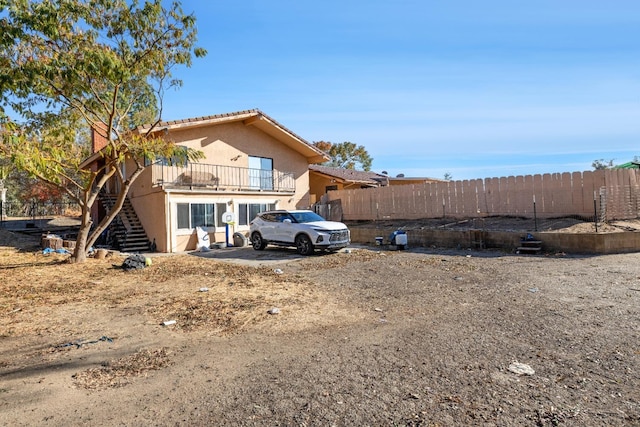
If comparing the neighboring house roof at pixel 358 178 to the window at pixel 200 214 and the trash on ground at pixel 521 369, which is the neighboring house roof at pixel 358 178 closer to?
the window at pixel 200 214

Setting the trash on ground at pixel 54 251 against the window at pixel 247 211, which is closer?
the trash on ground at pixel 54 251

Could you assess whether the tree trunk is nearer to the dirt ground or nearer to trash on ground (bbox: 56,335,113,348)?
the dirt ground

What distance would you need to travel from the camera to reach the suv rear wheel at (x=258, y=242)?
15.8 meters

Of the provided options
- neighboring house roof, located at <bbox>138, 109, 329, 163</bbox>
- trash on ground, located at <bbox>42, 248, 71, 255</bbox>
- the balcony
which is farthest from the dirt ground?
neighboring house roof, located at <bbox>138, 109, 329, 163</bbox>

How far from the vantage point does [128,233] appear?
1758cm

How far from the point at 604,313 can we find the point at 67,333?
739 centimetres

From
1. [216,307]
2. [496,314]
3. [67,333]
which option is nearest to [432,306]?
[496,314]

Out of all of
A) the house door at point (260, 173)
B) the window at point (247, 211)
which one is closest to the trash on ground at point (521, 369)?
the window at point (247, 211)

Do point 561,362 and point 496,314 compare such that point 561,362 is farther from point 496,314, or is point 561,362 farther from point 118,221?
point 118,221

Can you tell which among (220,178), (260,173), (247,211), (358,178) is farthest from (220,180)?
(358,178)

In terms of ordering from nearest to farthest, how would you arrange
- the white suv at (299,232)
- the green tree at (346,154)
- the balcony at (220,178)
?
the white suv at (299,232) → the balcony at (220,178) → the green tree at (346,154)

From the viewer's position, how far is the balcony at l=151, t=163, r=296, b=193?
17.3m

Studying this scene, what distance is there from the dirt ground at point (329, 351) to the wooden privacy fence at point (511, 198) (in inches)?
229

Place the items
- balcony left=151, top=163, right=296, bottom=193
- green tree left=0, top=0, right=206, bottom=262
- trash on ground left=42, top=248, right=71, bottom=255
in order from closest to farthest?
green tree left=0, top=0, right=206, bottom=262 < trash on ground left=42, top=248, right=71, bottom=255 < balcony left=151, top=163, right=296, bottom=193
